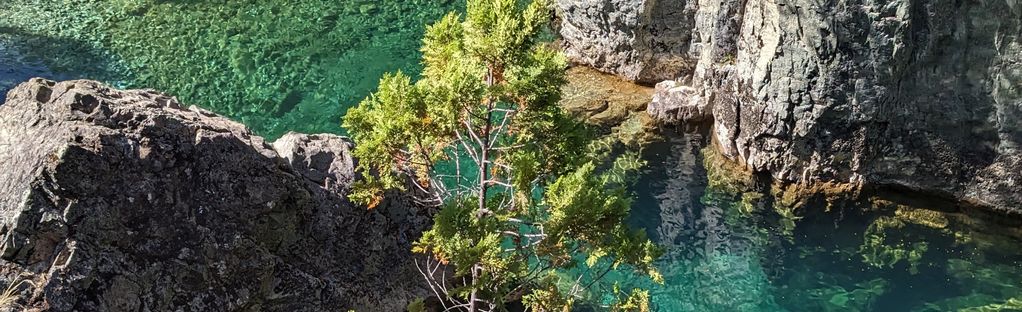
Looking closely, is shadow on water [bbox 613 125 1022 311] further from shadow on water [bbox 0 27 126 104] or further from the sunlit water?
shadow on water [bbox 0 27 126 104]

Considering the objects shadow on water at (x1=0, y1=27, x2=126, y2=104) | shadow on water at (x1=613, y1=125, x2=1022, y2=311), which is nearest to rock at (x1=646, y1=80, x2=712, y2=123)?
shadow on water at (x1=613, y1=125, x2=1022, y2=311)

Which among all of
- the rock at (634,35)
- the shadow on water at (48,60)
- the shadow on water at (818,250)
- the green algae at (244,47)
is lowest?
the shadow on water at (48,60)

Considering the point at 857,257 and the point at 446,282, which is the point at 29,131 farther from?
the point at 857,257

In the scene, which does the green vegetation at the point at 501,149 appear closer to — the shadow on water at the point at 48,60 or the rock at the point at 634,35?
the rock at the point at 634,35

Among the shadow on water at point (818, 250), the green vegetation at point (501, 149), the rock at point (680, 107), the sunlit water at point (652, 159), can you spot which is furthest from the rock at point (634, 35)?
the green vegetation at point (501, 149)

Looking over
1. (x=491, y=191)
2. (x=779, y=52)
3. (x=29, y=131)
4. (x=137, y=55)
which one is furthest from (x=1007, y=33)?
(x=137, y=55)
